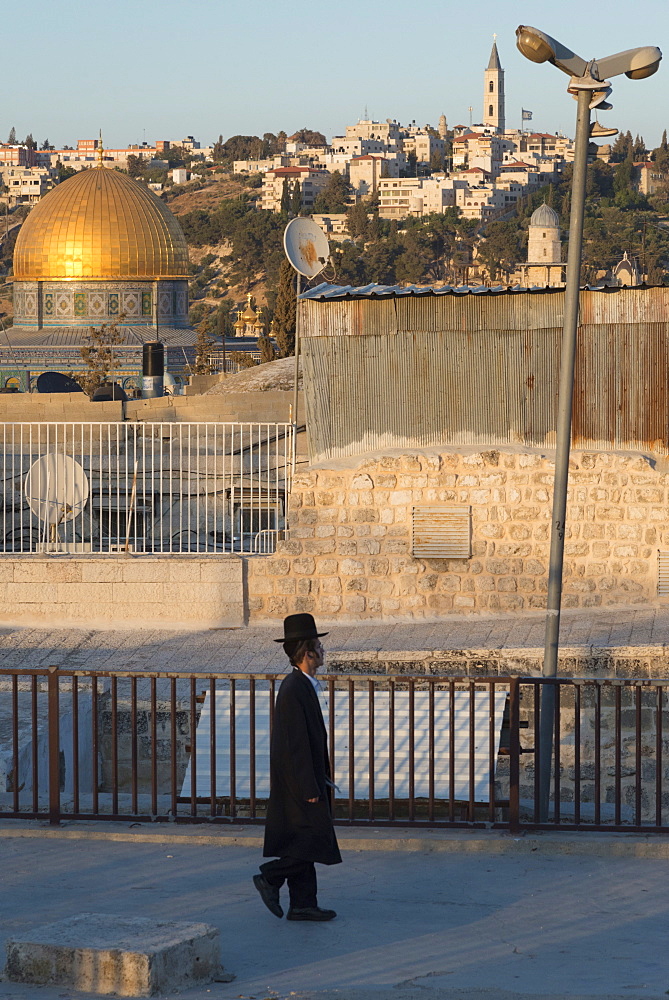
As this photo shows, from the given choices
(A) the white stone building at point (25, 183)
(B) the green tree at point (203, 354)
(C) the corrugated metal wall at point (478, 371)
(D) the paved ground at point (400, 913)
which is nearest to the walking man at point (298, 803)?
(D) the paved ground at point (400, 913)

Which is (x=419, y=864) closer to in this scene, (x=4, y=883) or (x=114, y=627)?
(x=4, y=883)

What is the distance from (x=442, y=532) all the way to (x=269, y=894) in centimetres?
614

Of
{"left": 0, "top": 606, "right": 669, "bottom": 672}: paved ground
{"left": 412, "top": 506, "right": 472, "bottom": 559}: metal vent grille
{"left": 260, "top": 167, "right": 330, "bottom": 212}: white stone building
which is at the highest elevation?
{"left": 260, "top": 167, "right": 330, "bottom": 212}: white stone building

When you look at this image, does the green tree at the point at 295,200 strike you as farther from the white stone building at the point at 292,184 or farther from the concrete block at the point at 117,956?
the concrete block at the point at 117,956

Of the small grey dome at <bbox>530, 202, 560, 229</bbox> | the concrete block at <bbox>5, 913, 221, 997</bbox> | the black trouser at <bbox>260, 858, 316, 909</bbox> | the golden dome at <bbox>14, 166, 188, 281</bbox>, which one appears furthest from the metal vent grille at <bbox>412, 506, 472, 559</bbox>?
the small grey dome at <bbox>530, 202, 560, 229</bbox>

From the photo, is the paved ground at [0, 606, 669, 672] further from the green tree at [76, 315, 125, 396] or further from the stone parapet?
the green tree at [76, 315, 125, 396]

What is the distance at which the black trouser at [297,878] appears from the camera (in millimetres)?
5109

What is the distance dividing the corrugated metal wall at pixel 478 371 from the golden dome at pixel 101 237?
140 ft

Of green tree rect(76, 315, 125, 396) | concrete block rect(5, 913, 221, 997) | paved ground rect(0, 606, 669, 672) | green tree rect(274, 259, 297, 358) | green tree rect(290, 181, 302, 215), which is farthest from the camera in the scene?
green tree rect(290, 181, 302, 215)

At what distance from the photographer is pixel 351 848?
5977mm

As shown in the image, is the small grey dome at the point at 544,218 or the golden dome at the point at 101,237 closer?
the golden dome at the point at 101,237

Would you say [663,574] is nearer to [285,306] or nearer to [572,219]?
[572,219]

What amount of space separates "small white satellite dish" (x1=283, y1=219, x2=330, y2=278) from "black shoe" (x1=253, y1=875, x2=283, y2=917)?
8803 millimetres

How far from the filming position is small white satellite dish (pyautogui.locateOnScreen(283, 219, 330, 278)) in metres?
13.5
